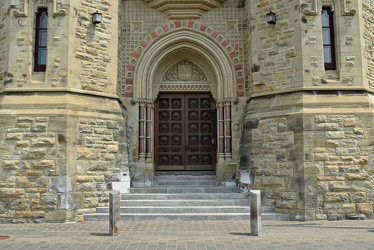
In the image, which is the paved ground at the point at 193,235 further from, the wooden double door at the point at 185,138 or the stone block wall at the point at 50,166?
the wooden double door at the point at 185,138

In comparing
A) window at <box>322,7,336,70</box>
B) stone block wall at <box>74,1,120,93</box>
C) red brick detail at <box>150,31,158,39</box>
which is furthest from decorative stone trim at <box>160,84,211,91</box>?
window at <box>322,7,336,70</box>

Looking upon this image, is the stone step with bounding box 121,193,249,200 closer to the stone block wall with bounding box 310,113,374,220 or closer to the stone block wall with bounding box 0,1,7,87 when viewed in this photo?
the stone block wall with bounding box 310,113,374,220

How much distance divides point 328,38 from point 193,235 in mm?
5891

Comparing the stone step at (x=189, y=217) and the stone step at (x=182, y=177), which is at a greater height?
the stone step at (x=182, y=177)

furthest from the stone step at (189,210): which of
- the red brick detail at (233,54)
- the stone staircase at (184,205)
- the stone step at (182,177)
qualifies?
the red brick detail at (233,54)

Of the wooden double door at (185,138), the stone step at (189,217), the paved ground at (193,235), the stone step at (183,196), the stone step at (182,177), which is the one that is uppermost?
the wooden double door at (185,138)

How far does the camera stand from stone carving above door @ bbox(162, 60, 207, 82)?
11.7 meters

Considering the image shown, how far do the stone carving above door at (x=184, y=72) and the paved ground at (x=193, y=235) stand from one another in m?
4.75

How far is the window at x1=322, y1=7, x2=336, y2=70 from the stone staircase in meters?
3.83

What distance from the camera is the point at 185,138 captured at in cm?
1148

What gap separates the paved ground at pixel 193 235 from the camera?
611 cm

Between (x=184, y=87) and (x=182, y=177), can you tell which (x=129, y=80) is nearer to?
(x=184, y=87)

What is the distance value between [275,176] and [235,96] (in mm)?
2839

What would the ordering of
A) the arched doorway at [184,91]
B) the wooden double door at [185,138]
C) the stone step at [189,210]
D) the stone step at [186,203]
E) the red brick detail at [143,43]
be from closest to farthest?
the stone step at [189,210] < the stone step at [186,203] < the arched doorway at [184,91] < the red brick detail at [143,43] < the wooden double door at [185,138]
